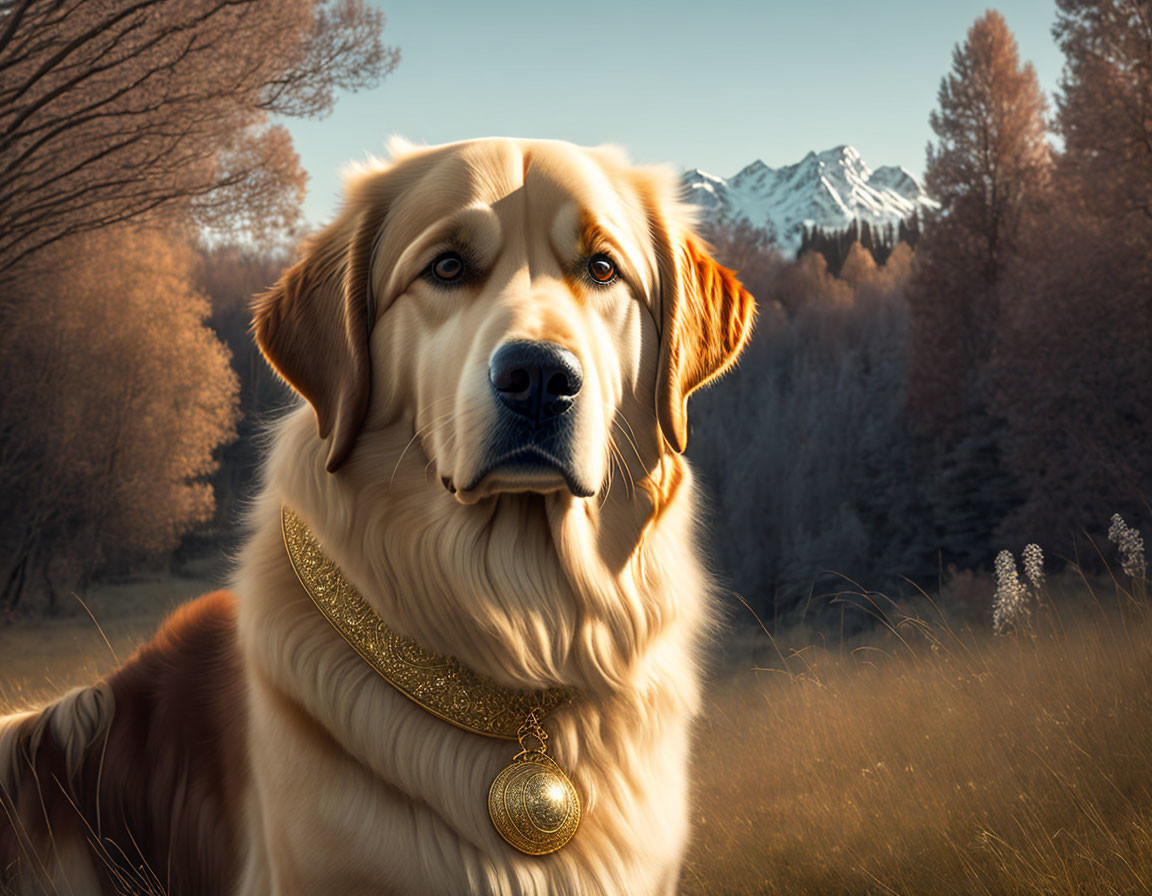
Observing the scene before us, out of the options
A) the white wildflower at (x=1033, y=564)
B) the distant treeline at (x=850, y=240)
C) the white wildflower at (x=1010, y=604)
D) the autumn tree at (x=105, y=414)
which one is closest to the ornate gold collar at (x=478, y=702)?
the white wildflower at (x=1010, y=604)

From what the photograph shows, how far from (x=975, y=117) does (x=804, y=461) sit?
1262 centimetres

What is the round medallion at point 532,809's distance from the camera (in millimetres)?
2135

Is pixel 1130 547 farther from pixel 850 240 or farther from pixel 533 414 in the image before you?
pixel 850 240

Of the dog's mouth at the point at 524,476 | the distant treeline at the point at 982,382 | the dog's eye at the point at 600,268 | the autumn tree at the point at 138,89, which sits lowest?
the distant treeline at the point at 982,382

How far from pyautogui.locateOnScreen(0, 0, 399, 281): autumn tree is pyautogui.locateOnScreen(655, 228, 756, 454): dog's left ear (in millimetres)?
5858

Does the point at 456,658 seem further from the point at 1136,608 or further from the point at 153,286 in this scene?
the point at 153,286

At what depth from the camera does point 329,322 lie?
2389mm

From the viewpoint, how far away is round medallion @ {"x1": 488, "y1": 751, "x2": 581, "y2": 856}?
213 cm

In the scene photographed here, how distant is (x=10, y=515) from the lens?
70.1ft

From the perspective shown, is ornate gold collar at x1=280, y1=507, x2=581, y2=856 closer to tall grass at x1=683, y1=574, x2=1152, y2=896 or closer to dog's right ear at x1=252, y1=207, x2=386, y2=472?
dog's right ear at x1=252, y1=207, x2=386, y2=472

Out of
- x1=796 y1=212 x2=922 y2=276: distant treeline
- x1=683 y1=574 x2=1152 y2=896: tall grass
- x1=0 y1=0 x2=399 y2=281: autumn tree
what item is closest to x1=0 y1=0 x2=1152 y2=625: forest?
x1=0 y1=0 x2=399 y2=281: autumn tree

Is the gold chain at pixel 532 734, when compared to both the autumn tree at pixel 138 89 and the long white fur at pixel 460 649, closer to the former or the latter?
the long white fur at pixel 460 649

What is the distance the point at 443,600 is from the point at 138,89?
7.36 metres

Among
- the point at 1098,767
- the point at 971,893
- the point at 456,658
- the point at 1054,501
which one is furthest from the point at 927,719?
the point at 1054,501
